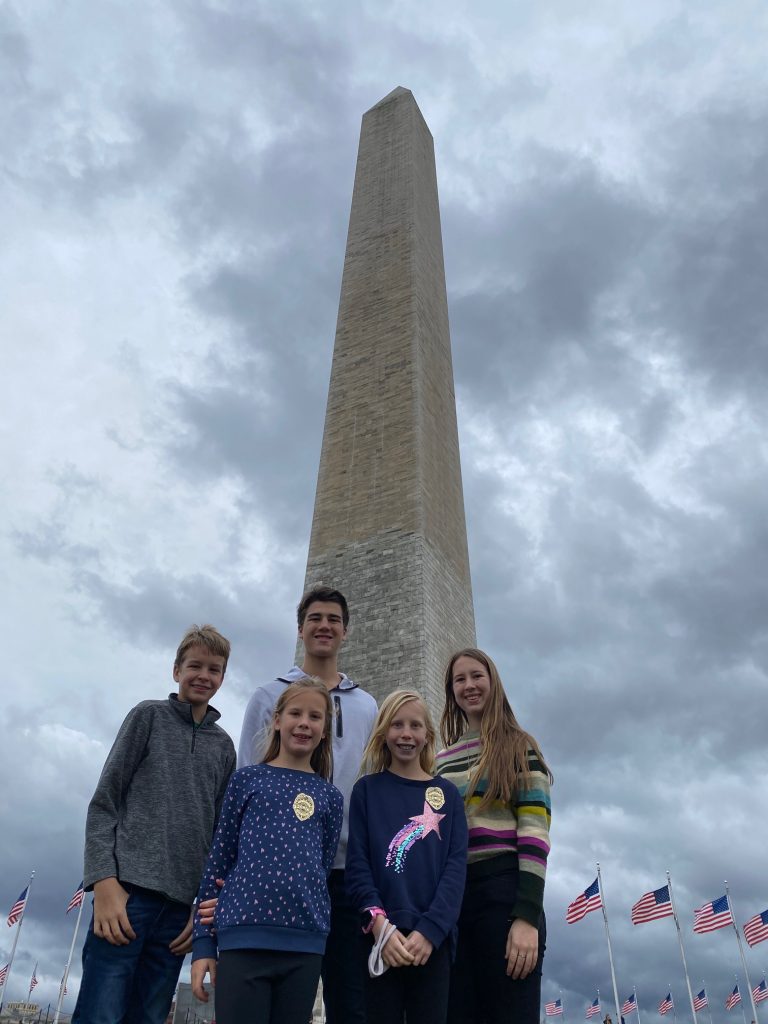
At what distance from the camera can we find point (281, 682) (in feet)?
14.5

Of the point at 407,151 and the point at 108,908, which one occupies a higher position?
the point at 407,151

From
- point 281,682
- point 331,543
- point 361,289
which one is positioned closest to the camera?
point 281,682

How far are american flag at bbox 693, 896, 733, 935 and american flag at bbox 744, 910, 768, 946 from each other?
47cm

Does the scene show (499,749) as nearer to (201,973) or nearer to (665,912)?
(201,973)

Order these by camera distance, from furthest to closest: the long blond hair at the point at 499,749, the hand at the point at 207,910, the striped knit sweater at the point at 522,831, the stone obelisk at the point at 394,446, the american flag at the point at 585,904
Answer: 1. the american flag at the point at 585,904
2. the stone obelisk at the point at 394,446
3. the long blond hair at the point at 499,749
4. the striped knit sweater at the point at 522,831
5. the hand at the point at 207,910

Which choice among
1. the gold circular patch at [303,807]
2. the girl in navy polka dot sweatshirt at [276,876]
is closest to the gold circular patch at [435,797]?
the girl in navy polka dot sweatshirt at [276,876]

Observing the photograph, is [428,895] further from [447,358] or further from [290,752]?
[447,358]

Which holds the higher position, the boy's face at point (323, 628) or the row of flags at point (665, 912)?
the row of flags at point (665, 912)

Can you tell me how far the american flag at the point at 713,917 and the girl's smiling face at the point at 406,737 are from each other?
66.5 ft

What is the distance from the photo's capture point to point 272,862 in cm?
330

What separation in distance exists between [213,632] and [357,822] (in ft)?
3.90

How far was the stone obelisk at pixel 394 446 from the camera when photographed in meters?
15.8

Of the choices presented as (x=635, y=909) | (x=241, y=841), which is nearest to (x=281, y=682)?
(x=241, y=841)

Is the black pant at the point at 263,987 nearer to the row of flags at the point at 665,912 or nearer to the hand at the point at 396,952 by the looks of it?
the hand at the point at 396,952
